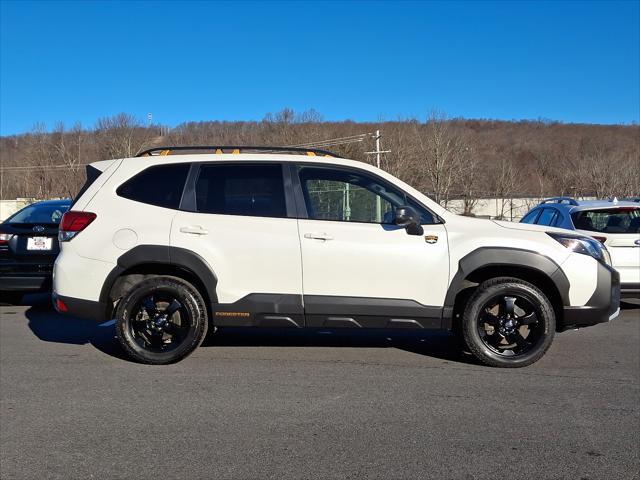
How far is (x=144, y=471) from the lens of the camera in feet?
11.1

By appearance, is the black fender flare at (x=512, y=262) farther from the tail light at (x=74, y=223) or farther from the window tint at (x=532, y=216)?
the window tint at (x=532, y=216)

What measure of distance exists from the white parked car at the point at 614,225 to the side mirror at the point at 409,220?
2688 millimetres

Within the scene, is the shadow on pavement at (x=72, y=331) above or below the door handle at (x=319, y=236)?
below

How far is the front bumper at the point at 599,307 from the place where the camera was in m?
5.22

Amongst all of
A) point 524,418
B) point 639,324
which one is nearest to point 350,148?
point 639,324

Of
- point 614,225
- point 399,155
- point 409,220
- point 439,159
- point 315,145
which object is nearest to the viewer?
point 409,220

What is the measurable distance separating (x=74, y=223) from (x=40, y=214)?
12.3 feet

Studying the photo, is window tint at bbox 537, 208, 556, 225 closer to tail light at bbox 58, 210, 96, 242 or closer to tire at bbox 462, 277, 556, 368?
tire at bbox 462, 277, 556, 368

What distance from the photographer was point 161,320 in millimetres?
5445

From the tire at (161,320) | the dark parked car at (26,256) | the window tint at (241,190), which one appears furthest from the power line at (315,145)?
the tire at (161,320)

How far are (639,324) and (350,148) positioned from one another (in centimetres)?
4162

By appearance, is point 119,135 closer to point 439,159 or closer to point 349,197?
point 439,159

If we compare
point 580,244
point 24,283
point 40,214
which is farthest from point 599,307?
point 40,214

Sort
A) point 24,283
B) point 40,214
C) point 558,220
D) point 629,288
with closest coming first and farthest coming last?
point 629,288 → point 24,283 → point 558,220 → point 40,214
